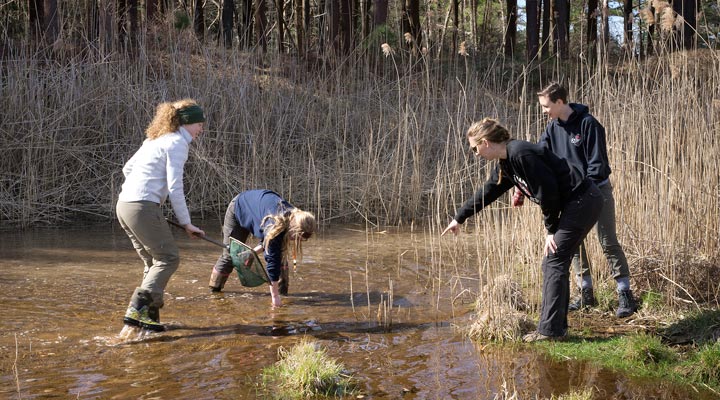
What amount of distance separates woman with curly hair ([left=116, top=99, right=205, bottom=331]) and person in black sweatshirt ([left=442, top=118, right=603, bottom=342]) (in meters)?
1.83

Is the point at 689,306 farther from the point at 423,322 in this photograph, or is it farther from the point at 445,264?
the point at 445,264

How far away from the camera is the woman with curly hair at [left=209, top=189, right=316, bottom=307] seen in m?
5.89

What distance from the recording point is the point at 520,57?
21.1 meters

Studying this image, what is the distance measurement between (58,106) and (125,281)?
460cm

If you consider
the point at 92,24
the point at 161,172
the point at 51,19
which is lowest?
the point at 161,172

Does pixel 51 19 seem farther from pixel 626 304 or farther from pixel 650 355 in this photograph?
pixel 650 355

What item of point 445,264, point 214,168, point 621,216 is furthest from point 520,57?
point 621,216

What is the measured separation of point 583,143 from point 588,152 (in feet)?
0.23

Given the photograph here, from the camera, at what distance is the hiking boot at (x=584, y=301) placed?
5984 millimetres

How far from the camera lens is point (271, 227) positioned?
19.6 feet

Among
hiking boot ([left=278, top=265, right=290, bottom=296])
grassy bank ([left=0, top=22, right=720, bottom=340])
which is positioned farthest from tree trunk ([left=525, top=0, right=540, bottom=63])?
hiking boot ([left=278, top=265, right=290, bottom=296])

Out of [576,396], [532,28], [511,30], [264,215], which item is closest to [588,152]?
[576,396]

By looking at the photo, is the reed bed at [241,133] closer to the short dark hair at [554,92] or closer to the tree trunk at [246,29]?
the tree trunk at [246,29]

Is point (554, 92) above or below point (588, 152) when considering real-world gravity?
above
